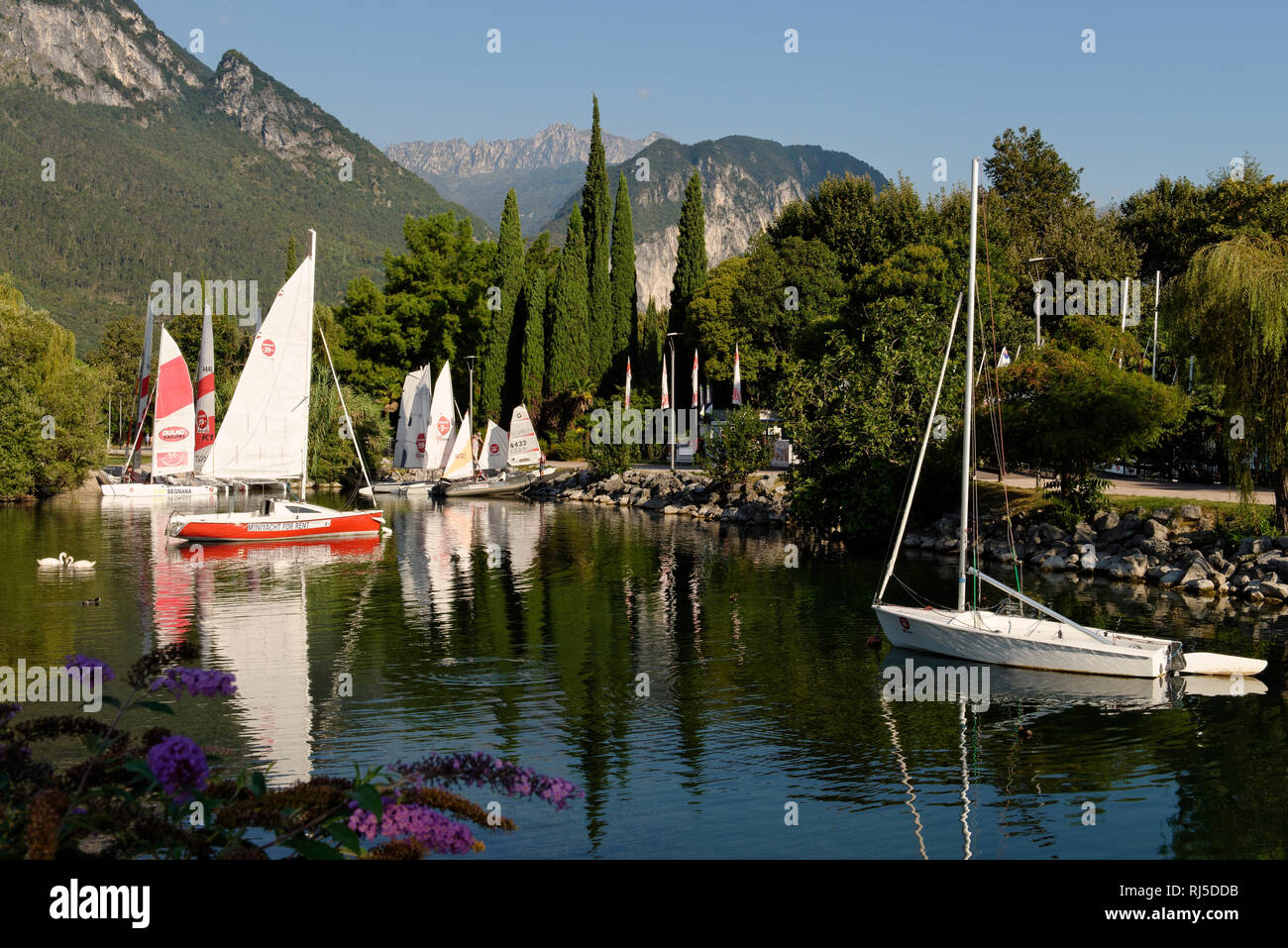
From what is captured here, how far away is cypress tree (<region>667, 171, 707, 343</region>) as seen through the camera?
91812mm

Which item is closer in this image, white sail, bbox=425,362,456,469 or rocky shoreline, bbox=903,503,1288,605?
rocky shoreline, bbox=903,503,1288,605

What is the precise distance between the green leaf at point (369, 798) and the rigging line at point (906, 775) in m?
9.47

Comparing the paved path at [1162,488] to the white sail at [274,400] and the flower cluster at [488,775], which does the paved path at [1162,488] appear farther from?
the flower cluster at [488,775]

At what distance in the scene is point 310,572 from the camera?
1476 inches

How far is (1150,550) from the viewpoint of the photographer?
36438mm

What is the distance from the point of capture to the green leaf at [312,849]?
614 centimetres

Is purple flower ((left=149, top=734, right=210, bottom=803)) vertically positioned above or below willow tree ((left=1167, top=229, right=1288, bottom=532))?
below

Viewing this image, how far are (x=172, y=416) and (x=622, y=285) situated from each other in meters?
41.8

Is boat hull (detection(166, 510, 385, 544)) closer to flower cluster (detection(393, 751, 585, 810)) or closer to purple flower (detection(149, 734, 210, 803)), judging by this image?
flower cluster (detection(393, 751, 585, 810))

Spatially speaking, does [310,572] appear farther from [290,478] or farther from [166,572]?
[290,478]

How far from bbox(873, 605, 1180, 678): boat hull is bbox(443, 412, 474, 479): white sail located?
4705cm

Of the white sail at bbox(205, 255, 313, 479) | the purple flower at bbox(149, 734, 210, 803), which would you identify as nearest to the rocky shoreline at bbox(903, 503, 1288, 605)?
the white sail at bbox(205, 255, 313, 479)

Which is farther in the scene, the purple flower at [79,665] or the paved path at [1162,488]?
the paved path at [1162,488]

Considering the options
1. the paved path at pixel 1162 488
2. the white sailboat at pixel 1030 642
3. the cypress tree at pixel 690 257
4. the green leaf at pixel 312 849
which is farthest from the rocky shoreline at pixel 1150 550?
the cypress tree at pixel 690 257
